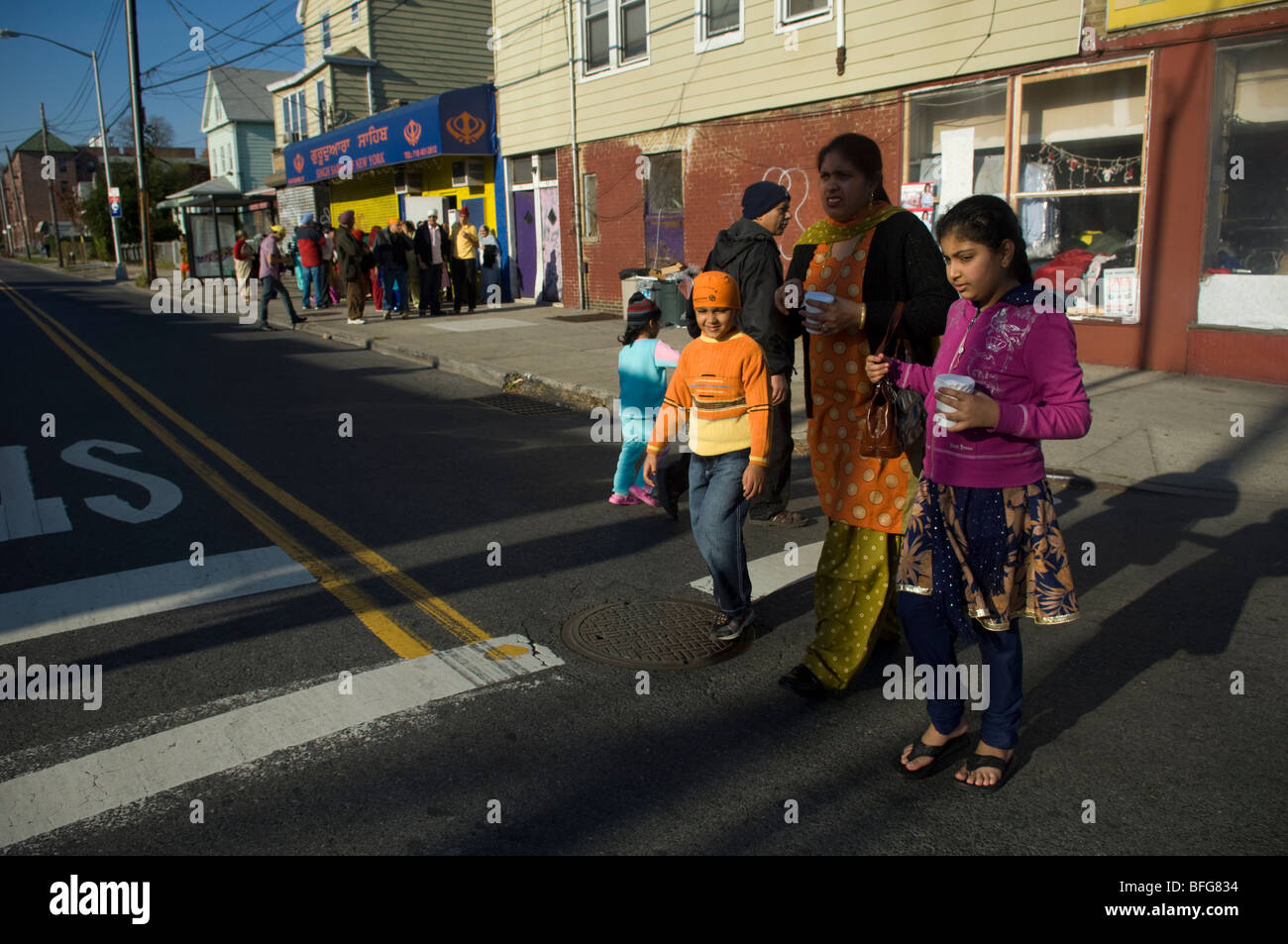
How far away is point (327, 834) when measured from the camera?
3.00 meters

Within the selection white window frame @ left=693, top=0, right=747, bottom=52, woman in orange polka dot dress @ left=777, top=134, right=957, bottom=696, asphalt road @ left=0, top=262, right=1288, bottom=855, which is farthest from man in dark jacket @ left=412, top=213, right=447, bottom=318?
woman in orange polka dot dress @ left=777, top=134, right=957, bottom=696

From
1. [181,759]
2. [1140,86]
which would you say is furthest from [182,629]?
[1140,86]

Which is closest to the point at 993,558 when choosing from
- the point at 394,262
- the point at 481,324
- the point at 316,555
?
the point at 316,555

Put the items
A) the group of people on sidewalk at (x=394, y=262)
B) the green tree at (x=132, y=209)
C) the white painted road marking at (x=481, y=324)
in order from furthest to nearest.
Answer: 1. the green tree at (x=132, y=209)
2. the group of people on sidewalk at (x=394, y=262)
3. the white painted road marking at (x=481, y=324)

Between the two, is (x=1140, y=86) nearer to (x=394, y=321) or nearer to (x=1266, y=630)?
(x=1266, y=630)

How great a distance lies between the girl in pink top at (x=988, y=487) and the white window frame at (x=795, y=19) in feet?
37.8

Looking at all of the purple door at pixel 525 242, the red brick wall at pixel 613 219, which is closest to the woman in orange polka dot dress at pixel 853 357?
the red brick wall at pixel 613 219

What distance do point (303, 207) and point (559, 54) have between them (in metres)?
16.0

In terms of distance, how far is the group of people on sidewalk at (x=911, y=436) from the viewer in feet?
9.50

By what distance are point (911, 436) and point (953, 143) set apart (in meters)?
10.1

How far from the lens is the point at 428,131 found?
20.5 m

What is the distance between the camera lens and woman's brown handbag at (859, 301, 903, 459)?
11.1 ft

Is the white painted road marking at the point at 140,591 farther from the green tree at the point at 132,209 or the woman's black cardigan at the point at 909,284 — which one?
the green tree at the point at 132,209

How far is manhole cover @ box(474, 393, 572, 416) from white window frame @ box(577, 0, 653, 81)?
8256mm
